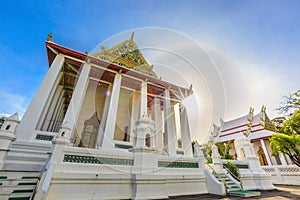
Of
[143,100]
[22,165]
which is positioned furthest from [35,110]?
[143,100]

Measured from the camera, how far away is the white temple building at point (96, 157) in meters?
3.38

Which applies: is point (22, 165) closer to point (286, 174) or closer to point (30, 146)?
point (30, 146)

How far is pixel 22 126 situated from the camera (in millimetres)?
5051

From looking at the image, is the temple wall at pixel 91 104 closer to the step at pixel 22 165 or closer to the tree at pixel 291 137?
the step at pixel 22 165

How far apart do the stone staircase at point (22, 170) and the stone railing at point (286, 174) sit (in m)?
14.1

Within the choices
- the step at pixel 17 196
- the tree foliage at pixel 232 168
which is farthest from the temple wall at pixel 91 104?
the tree foliage at pixel 232 168

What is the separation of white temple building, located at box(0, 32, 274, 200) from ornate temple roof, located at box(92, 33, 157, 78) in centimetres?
8

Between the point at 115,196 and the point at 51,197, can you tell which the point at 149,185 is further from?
the point at 51,197

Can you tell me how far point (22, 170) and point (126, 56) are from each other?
8.23 metres

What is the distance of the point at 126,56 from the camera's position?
32.7 ft

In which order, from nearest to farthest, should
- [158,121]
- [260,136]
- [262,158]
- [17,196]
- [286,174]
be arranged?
[17,196] → [286,174] → [158,121] → [260,136] → [262,158]

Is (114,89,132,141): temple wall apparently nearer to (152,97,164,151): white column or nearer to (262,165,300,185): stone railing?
(152,97,164,151): white column

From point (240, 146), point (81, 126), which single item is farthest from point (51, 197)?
point (240, 146)

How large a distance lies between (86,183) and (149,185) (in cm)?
167
